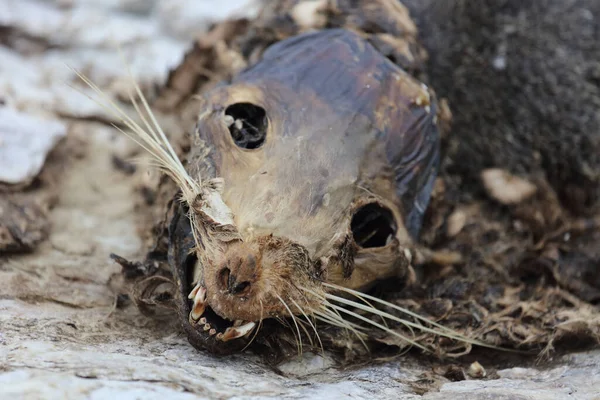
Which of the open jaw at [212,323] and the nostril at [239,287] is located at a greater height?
the nostril at [239,287]

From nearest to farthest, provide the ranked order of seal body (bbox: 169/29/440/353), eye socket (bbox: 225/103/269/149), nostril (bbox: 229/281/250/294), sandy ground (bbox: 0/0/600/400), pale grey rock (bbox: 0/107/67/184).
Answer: sandy ground (bbox: 0/0/600/400)
nostril (bbox: 229/281/250/294)
seal body (bbox: 169/29/440/353)
eye socket (bbox: 225/103/269/149)
pale grey rock (bbox: 0/107/67/184)

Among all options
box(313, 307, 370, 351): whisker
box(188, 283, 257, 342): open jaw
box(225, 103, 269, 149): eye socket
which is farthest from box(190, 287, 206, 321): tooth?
box(225, 103, 269, 149): eye socket

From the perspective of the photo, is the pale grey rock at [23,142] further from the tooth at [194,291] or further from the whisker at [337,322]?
the whisker at [337,322]

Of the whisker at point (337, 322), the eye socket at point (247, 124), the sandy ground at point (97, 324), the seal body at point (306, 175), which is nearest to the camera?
the sandy ground at point (97, 324)

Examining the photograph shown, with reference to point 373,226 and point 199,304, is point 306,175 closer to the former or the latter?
point 373,226

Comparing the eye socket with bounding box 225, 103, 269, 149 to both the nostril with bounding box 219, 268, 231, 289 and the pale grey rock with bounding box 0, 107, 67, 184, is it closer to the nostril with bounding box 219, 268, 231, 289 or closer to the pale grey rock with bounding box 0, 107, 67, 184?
the nostril with bounding box 219, 268, 231, 289

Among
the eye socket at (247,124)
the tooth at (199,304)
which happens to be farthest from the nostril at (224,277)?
the eye socket at (247,124)
